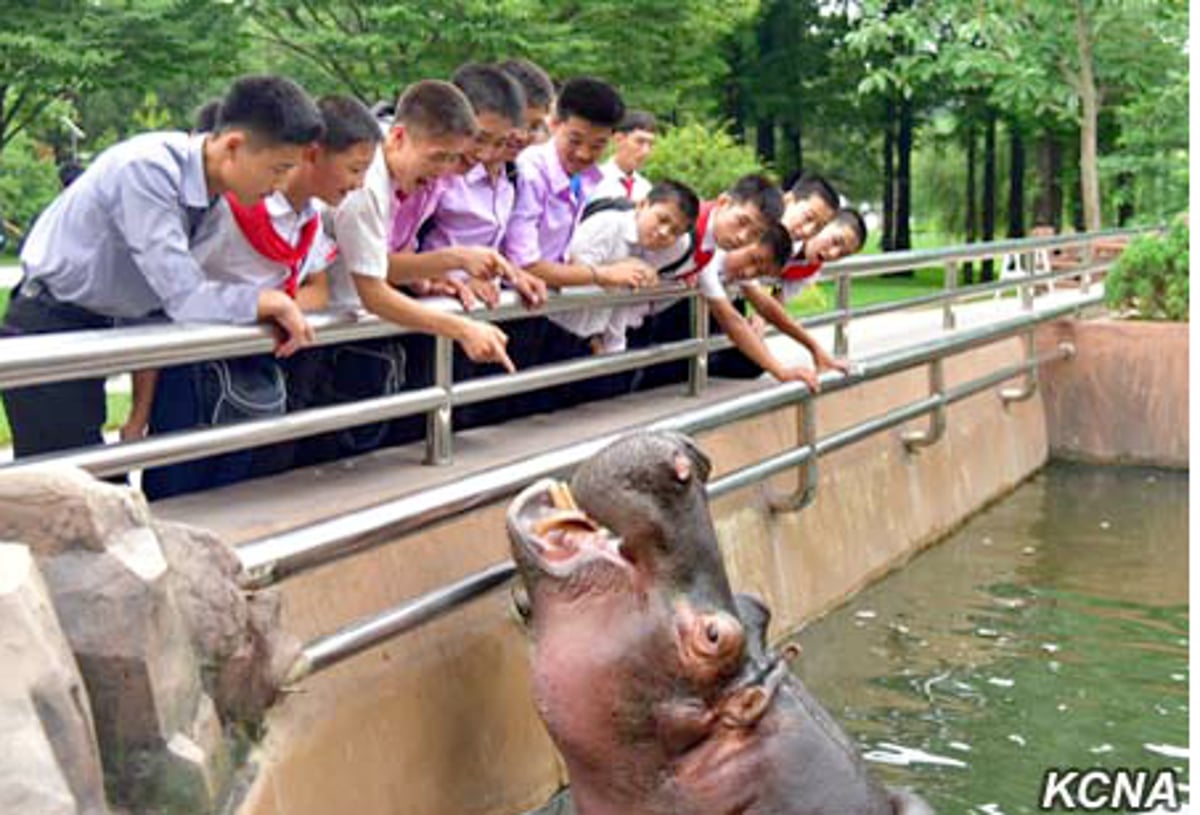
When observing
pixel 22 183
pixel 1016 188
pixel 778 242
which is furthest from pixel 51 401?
pixel 22 183

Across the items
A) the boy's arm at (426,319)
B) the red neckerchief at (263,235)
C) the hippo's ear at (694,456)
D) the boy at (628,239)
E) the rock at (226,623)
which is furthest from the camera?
the boy at (628,239)

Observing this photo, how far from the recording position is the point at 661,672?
140 inches

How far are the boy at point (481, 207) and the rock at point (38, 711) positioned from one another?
2.56m

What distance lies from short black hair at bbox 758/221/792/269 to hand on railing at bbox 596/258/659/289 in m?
0.67

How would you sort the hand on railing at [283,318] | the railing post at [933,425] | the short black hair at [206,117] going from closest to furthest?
the hand on railing at [283,318] < the short black hair at [206,117] < the railing post at [933,425]

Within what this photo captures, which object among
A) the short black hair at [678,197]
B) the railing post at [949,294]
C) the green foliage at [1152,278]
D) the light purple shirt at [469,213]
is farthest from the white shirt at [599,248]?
the green foliage at [1152,278]

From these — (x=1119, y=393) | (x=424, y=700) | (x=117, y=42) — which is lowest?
(x=1119, y=393)

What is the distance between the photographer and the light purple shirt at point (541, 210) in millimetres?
5988

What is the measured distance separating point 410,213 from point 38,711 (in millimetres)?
3060

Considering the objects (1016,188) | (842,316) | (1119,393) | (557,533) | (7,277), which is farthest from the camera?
(1016,188)

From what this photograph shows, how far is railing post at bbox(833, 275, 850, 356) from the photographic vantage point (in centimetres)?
837

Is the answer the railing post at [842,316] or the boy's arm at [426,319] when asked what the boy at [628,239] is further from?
the railing post at [842,316]

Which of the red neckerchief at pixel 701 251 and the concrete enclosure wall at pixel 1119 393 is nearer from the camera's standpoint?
the red neckerchief at pixel 701 251

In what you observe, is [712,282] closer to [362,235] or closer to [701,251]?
[701,251]
